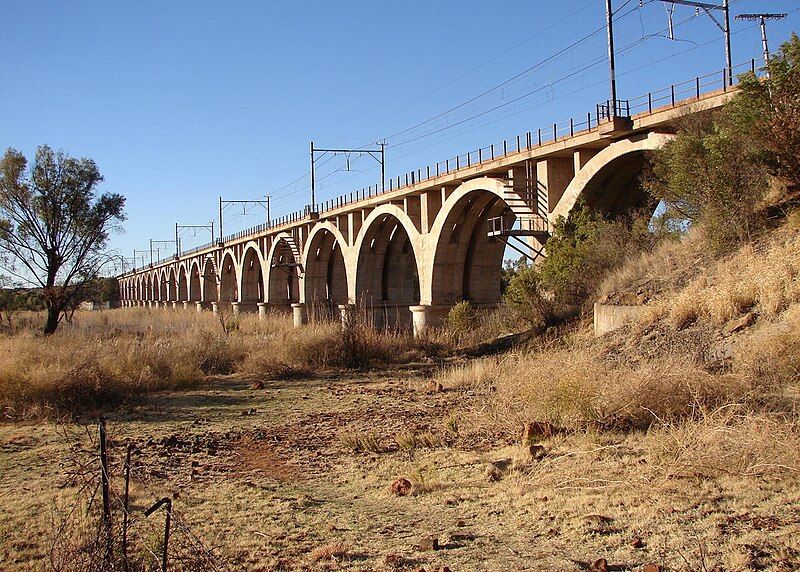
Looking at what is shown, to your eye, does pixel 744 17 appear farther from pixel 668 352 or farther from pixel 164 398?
pixel 164 398

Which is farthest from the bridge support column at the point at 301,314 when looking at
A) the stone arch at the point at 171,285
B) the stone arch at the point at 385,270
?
the stone arch at the point at 171,285

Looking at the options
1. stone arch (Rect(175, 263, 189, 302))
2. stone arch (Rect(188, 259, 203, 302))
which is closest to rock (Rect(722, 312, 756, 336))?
stone arch (Rect(188, 259, 203, 302))

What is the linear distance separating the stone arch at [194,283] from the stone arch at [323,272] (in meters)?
33.8

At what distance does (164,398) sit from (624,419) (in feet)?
26.5

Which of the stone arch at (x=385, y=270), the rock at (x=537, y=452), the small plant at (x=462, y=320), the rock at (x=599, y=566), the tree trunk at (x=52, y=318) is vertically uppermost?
the stone arch at (x=385, y=270)

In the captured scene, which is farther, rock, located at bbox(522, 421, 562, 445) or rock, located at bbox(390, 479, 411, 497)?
rock, located at bbox(522, 421, 562, 445)

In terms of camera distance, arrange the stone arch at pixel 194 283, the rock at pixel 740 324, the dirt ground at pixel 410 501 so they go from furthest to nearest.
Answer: the stone arch at pixel 194 283 → the rock at pixel 740 324 → the dirt ground at pixel 410 501

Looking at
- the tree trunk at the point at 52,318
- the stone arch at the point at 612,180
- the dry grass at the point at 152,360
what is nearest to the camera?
the dry grass at the point at 152,360

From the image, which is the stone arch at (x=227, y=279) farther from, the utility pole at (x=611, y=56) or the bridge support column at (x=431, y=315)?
the utility pole at (x=611, y=56)

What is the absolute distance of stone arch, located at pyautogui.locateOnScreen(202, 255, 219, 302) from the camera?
221 feet

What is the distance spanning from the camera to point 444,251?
88.3 feet

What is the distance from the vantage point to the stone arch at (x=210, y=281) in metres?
67.2

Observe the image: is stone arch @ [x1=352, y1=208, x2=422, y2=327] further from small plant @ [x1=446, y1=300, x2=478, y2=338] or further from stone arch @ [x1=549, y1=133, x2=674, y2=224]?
stone arch @ [x1=549, y1=133, x2=674, y2=224]

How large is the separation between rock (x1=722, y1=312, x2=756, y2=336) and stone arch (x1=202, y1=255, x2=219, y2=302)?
60.8 metres
